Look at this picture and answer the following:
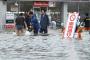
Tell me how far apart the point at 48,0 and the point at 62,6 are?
2467 mm

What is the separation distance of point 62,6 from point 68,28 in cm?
2286

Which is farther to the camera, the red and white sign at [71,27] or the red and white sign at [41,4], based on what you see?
the red and white sign at [41,4]

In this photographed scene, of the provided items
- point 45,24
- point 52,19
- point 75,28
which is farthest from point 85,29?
point 75,28

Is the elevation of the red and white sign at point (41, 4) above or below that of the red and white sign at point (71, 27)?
above

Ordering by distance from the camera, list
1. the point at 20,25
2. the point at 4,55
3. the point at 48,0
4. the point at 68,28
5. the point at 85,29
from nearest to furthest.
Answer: the point at 4,55 < the point at 68,28 < the point at 20,25 < the point at 85,29 < the point at 48,0

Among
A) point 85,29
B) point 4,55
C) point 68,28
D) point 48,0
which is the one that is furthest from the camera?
point 48,0

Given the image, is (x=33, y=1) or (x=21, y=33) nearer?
(x=21, y=33)

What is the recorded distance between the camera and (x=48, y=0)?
5056 centimetres

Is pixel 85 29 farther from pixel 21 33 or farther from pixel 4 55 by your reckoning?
pixel 4 55

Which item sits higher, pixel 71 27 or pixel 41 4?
pixel 41 4

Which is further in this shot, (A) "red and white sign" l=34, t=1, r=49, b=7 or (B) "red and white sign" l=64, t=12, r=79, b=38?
(A) "red and white sign" l=34, t=1, r=49, b=7

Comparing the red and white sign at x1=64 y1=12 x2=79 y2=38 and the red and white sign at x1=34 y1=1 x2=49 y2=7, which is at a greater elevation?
the red and white sign at x1=34 y1=1 x2=49 y2=7

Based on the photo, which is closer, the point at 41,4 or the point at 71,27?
the point at 71,27

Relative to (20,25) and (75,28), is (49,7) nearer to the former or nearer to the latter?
(20,25)
